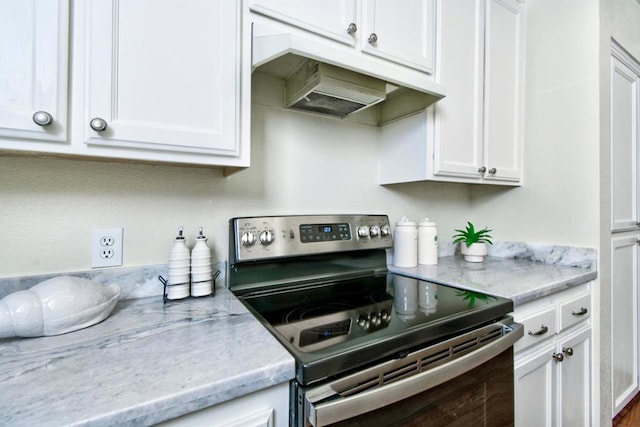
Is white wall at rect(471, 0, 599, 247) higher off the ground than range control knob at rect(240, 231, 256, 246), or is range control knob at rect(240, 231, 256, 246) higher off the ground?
white wall at rect(471, 0, 599, 247)

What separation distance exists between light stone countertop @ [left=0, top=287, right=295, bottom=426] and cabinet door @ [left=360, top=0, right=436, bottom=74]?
108cm

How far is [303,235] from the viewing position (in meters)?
1.22

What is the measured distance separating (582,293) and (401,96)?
1263 mm

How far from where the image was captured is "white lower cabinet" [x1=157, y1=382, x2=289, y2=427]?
532mm

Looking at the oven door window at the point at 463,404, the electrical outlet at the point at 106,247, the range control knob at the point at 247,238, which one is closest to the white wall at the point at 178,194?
the electrical outlet at the point at 106,247

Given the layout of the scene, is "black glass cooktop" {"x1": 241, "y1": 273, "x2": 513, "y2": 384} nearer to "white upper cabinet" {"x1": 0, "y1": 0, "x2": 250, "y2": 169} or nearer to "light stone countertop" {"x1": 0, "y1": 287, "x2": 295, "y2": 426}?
"light stone countertop" {"x1": 0, "y1": 287, "x2": 295, "y2": 426}

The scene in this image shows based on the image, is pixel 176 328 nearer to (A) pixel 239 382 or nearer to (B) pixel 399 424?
(A) pixel 239 382

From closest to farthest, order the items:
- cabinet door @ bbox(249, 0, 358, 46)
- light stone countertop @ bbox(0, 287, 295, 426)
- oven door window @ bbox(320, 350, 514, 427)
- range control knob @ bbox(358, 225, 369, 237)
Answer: light stone countertop @ bbox(0, 287, 295, 426) < oven door window @ bbox(320, 350, 514, 427) < cabinet door @ bbox(249, 0, 358, 46) < range control knob @ bbox(358, 225, 369, 237)

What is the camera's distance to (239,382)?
538 mm

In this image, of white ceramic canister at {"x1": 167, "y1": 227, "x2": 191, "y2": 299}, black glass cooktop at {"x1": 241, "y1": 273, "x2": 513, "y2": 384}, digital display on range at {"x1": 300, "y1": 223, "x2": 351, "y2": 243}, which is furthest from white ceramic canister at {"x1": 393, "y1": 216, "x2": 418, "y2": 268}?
white ceramic canister at {"x1": 167, "y1": 227, "x2": 191, "y2": 299}

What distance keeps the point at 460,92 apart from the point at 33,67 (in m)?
1.55

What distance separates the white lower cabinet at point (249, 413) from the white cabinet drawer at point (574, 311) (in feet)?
4.13

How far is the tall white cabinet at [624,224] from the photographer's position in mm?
1628

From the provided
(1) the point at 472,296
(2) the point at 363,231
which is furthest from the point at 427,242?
(1) the point at 472,296
